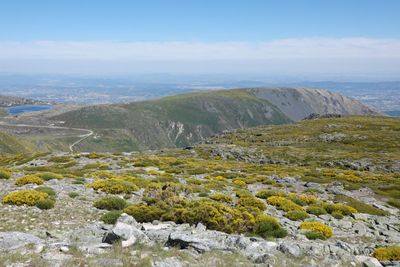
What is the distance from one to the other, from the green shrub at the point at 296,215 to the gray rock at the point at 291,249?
7.37m

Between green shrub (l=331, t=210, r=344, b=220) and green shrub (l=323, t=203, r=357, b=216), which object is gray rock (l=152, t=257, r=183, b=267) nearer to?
green shrub (l=331, t=210, r=344, b=220)

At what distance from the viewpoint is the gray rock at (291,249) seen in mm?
13352

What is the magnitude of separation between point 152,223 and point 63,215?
14.0 ft

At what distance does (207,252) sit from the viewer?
1258cm

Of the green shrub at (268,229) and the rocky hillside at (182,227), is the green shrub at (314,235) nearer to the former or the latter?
the rocky hillside at (182,227)

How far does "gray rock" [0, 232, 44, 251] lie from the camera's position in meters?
11.9

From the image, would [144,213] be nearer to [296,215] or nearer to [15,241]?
[15,241]

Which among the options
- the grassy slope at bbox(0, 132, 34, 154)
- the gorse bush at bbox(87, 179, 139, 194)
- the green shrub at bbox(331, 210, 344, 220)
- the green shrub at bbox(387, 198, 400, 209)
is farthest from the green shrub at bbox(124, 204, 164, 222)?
the grassy slope at bbox(0, 132, 34, 154)

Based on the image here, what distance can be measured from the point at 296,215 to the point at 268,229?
4.79 meters

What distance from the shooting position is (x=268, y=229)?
17375 mm

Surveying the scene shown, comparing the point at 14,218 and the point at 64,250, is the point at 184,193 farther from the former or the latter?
the point at 64,250

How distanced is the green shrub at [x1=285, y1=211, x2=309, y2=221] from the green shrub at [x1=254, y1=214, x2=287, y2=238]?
3605 mm

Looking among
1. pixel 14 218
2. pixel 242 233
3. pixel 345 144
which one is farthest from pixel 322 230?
pixel 345 144

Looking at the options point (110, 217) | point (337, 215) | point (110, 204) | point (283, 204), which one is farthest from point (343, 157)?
point (110, 217)
